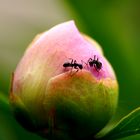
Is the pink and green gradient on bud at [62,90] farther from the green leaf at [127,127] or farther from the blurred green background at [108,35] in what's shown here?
the blurred green background at [108,35]

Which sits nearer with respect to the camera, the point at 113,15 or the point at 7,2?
the point at 113,15

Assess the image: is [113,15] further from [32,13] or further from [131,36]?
[32,13]

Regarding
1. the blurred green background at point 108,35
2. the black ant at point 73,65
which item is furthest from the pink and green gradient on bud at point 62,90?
the blurred green background at point 108,35

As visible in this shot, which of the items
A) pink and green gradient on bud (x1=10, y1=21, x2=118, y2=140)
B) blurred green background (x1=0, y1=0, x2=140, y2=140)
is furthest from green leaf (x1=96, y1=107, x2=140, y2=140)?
blurred green background (x1=0, y1=0, x2=140, y2=140)

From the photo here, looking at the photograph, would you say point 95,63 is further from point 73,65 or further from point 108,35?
point 108,35

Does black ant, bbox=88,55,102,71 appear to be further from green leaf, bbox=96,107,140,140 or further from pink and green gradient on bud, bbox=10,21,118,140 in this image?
green leaf, bbox=96,107,140,140

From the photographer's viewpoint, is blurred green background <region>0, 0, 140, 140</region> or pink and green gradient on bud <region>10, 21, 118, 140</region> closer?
pink and green gradient on bud <region>10, 21, 118, 140</region>

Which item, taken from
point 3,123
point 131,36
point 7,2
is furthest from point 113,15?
point 7,2
